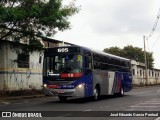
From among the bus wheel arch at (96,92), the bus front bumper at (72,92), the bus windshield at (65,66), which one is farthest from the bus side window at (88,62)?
the bus wheel arch at (96,92)

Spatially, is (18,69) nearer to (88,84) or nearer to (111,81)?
(111,81)

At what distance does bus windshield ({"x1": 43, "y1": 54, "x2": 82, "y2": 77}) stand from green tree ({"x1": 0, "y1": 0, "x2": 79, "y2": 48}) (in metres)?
3.95

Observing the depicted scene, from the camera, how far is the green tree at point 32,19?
23.0 meters

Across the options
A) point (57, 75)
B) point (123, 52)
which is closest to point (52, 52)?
point (57, 75)

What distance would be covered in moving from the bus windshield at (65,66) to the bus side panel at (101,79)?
2116 millimetres

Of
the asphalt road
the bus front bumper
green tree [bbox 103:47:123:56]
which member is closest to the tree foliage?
green tree [bbox 103:47:123:56]

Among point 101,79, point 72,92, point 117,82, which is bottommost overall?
point 72,92

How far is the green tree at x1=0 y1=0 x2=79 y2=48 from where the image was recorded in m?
23.0

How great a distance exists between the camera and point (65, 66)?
2045cm

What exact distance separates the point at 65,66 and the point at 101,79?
4063 millimetres

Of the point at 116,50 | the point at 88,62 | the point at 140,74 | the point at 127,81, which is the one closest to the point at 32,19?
the point at 88,62

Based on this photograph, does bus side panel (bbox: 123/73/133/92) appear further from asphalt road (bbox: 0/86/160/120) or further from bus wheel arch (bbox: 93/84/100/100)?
asphalt road (bbox: 0/86/160/120)

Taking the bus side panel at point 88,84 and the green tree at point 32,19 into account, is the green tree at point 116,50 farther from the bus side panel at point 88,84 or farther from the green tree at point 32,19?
the bus side panel at point 88,84

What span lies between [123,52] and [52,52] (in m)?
73.0
